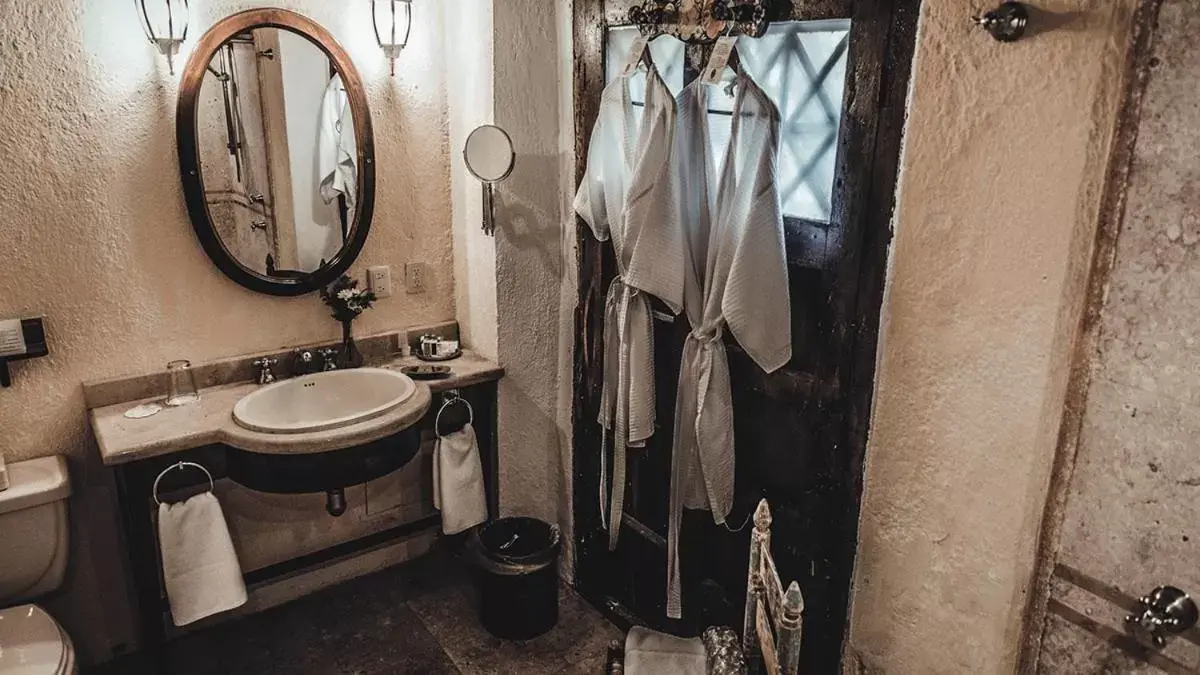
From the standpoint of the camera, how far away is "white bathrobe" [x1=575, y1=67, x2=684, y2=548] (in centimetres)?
200

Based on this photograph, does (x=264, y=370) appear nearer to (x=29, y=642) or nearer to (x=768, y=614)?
(x=29, y=642)

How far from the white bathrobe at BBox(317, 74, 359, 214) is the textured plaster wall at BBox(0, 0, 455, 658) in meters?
0.10

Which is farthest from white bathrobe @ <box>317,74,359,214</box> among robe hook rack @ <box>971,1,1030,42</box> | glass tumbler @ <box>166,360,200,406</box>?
robe hook rack @ <box>971,1,1030,42</box>

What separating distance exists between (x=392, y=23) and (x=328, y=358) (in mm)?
1121

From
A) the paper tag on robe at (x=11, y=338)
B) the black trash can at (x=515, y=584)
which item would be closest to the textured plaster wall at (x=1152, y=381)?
the black trash can at (x=515, y=584)

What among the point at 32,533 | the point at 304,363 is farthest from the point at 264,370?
the point at 32,533

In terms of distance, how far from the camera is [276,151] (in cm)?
244

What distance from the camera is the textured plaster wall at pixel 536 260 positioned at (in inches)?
96.7

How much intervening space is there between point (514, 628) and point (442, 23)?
2.06 meters

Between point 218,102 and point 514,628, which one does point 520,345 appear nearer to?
point 514,628

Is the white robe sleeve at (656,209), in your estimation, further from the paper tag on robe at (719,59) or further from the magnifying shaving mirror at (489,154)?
the magnifying shaving mirror at (489,154)

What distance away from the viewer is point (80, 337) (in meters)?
2.24

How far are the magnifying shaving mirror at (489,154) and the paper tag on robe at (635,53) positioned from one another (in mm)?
489

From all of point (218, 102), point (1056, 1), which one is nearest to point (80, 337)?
point (218, 102)
